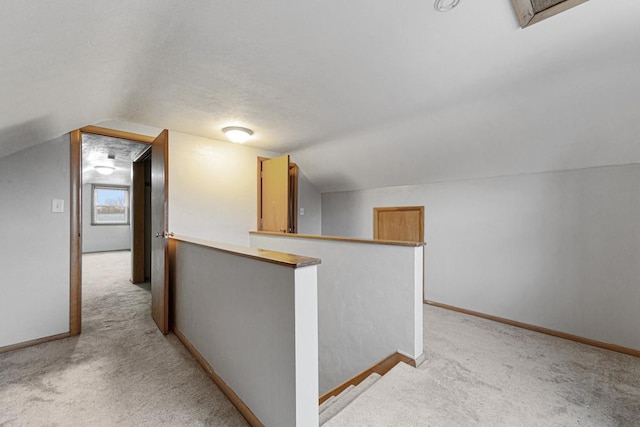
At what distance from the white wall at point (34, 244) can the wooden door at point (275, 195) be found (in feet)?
6.64

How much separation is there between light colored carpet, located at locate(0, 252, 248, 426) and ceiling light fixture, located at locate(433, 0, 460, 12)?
2325 millimetres

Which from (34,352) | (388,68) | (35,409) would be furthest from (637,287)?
(34,352)

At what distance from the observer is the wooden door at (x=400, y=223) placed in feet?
11.9

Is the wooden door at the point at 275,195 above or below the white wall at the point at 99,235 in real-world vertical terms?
above

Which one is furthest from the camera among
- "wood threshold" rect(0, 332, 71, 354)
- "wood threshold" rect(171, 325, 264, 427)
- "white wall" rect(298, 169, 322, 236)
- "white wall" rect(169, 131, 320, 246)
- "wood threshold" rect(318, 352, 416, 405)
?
"white wall" rect(298, 169, 322, 236)

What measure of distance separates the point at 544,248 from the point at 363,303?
197 cm

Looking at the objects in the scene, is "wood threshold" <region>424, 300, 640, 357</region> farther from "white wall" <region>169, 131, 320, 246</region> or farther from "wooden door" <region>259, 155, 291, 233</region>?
"white wall" <region>169, 131, 320, 246</region>

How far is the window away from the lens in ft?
25.9

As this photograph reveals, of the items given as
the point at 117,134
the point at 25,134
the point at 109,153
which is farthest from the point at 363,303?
the point at 109,153

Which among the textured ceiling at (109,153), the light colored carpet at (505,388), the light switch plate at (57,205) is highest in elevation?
the textured ceiling at (109,153)

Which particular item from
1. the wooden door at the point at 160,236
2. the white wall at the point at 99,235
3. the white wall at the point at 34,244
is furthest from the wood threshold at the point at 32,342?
the white wall at the point at 99,235

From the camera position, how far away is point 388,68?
5.82 feet

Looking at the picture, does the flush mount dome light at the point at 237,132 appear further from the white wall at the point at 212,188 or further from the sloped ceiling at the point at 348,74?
the white wall at the point at 212,188

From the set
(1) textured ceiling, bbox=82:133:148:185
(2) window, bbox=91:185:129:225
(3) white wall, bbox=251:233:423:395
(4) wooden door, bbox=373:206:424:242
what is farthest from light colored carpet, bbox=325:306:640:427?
(2) window, bbox=91:185:129:225
